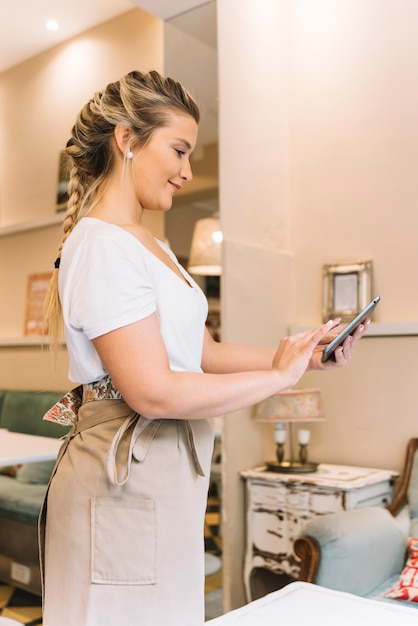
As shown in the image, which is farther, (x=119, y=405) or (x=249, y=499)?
(x=249, y=499)

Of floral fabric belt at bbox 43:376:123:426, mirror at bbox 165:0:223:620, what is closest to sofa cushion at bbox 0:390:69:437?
mirror at bbox 165:0:223:620

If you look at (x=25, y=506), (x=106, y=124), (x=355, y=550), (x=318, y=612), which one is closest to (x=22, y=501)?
(x=25, y=506)

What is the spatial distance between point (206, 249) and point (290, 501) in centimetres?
129

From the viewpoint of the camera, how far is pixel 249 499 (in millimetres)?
3012

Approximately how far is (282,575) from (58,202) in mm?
2899

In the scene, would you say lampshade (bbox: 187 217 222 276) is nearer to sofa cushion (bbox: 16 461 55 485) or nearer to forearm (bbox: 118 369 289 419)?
sofa cushion (bbox: 16 461 55 485)

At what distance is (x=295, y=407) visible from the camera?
2.94 meters

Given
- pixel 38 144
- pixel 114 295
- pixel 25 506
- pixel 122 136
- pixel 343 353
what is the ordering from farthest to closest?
pixel 38 144, pixel 25 506, pixel 343 353, pixel 122 136, pixel 114 295

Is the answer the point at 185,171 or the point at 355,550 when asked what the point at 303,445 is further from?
the point at 185,171

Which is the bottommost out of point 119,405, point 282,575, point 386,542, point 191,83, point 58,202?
point 282,575

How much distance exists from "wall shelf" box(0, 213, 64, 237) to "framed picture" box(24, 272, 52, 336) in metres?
0.34

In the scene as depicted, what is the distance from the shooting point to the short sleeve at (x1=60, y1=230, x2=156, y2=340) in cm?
112

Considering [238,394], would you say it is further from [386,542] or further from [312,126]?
[312,126]

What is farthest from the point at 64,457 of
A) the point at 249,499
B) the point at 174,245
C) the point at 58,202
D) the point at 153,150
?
the point at 58,202
